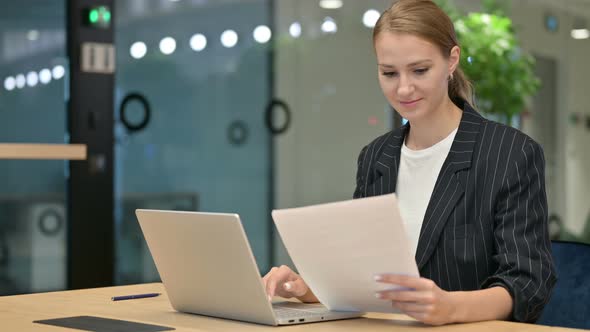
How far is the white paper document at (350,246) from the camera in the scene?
155 cm

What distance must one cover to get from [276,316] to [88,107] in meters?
3.08

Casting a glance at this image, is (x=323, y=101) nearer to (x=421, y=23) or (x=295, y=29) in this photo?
(x=295, y=29)

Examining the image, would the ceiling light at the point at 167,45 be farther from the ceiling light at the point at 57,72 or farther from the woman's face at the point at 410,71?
the woman's face at the point at 410,71

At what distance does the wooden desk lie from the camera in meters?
1.69

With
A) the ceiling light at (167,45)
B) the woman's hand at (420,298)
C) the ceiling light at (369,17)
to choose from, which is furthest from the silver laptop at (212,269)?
the ceiling light at (369,17)

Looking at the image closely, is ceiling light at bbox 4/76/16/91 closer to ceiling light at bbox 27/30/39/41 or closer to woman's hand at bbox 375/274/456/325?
ceiling light at bbox 27/30/39/41

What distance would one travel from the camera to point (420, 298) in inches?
64.0

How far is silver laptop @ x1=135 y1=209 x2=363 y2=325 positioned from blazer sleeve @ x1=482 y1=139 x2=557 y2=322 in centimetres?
30

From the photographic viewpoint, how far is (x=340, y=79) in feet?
18.7

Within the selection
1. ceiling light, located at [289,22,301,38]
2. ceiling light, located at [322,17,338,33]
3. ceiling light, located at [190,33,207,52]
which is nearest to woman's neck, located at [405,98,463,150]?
ceiling light, located at [190,33,207,52]

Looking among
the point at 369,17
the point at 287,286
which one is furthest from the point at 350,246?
the point at 369,17

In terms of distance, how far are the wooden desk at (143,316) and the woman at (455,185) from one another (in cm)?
18

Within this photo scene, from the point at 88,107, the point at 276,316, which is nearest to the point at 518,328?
the point at 276,316

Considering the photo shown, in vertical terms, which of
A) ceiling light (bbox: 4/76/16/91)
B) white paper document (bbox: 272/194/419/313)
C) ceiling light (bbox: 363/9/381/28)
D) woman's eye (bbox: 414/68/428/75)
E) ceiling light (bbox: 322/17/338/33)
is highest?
ceiling light (bbox: 363/9/381/28)
